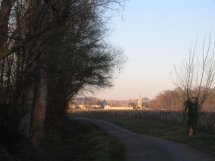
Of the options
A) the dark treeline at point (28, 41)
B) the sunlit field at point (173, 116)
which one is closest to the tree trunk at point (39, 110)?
the dark treeline at point (28, 41)

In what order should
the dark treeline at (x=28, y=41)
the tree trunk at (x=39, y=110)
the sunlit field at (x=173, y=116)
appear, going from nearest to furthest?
the dark treeline at (x=28, y=41) → the tree trunk at (x=39, y=110) → the sunlit field at (x=173, y=116)

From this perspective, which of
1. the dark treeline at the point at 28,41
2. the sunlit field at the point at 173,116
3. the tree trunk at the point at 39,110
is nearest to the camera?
the dark treeline at the point at 28,41

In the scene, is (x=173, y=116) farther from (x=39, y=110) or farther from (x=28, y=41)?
(x=28, y=41)

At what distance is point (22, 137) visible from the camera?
45.0ft

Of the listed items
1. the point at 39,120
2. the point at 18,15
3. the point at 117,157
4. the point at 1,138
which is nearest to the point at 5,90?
the point at 1,138

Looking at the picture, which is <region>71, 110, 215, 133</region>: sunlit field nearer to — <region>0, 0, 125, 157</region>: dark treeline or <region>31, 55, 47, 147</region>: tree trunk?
<region>31, 55, 47, 147</region>: tree trunk

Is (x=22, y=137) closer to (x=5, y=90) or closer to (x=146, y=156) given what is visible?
(x=5, y=90)

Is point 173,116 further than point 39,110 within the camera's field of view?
Yes

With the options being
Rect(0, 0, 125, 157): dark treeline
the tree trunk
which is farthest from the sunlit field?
Rect(0, 0, 125, 157): dark treeline

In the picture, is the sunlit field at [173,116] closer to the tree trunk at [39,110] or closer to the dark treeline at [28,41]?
the tree trunk at [39,110]

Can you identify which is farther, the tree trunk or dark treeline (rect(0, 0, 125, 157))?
the tree trunk

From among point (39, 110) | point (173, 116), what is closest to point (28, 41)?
point (39, 110)

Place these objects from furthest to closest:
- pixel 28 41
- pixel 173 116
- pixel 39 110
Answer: pixel 173 116 → pixel 39 110 → pixel 28 41

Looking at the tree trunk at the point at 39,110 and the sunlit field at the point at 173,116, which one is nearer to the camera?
the tree trunk at the point at 39,110
